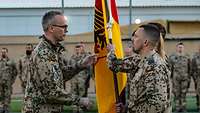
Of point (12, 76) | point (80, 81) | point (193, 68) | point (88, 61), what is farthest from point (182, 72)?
point (88, 61)

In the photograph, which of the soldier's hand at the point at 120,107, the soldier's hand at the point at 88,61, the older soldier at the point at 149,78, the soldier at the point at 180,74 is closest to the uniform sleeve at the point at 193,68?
the soldier at the point at 180,74

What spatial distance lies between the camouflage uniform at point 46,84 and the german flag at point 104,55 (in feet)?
4.71

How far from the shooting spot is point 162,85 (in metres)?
5.24

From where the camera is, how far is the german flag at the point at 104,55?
6.85 meters

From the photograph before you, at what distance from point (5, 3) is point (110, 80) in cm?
1929

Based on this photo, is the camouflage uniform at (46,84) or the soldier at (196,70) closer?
the camouflage uniform at (46,84)

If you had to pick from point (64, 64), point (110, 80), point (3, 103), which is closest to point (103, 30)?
point (110, 80)

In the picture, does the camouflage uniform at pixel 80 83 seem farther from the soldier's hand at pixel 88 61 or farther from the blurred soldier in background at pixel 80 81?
the soldier's hand at pixel 88 61

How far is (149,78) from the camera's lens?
521 cm

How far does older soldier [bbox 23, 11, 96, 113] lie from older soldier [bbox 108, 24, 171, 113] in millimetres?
484

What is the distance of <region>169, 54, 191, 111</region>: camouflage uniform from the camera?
14438 millimetres

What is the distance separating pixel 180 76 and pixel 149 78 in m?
9.39

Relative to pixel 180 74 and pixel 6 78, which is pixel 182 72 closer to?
pixel 180 74

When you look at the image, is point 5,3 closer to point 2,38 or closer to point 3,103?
point 2,38
